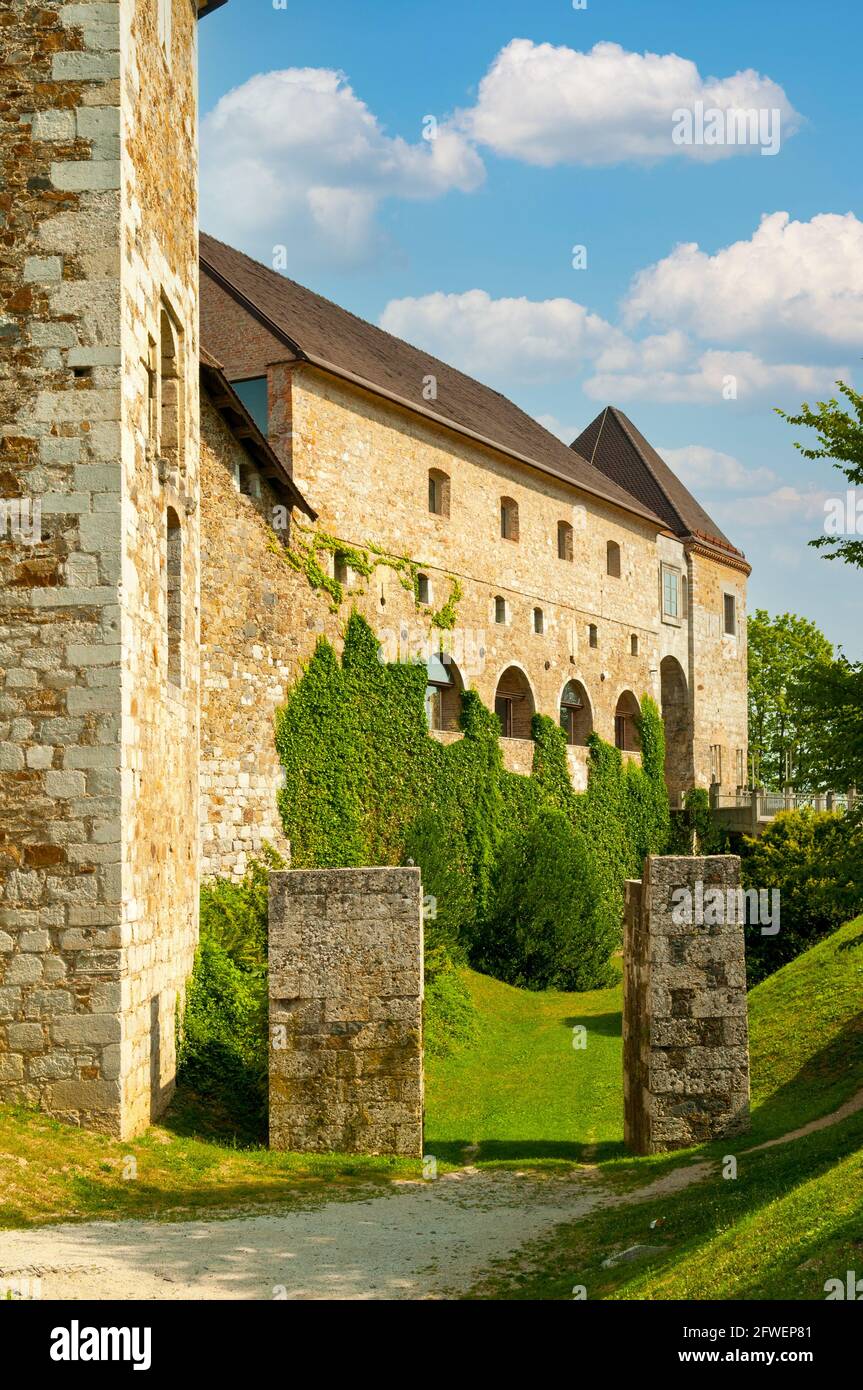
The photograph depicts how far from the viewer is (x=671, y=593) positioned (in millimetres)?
40625

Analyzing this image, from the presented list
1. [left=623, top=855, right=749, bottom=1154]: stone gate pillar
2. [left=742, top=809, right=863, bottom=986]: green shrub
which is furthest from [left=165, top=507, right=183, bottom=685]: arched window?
[left=742, top=809, right=863, bottom=986]: green shrub

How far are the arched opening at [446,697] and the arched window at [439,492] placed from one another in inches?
119

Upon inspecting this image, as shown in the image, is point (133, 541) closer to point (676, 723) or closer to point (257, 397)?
point (257, 397)

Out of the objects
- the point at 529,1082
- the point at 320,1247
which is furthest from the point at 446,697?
the point at 320,1247

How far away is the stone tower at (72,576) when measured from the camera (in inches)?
464

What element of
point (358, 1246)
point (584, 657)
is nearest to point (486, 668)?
point (584, 657)

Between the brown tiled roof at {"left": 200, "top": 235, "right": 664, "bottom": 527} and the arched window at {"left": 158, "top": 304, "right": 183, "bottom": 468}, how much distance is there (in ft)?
29.4

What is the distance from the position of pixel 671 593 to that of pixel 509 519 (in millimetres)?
9885

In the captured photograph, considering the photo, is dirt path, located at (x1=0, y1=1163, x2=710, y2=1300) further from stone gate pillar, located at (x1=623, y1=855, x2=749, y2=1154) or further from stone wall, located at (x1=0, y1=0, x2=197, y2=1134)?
stone wall, located at (x1=0, y1=0, x2=197, y2=1134)

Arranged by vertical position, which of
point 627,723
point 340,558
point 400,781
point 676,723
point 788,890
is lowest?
point 788,890

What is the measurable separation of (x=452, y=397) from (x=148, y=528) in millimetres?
20688

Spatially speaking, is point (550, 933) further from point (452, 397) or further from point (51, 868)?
point (51, 868)

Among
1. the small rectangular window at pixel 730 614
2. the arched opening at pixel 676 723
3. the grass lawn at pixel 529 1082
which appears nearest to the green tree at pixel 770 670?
the small rectangular window at pixel 730 614

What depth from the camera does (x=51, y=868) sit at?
11.9 m
